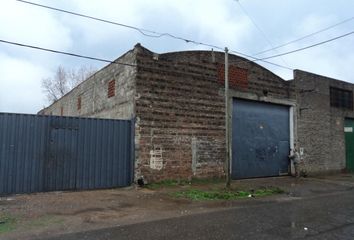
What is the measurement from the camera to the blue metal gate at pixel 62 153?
36.9 ft

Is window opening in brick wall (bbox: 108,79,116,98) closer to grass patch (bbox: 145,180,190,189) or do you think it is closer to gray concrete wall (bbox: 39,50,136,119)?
gray concrete wall (bbox: 39,50,136,119)

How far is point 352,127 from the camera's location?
75.4ft

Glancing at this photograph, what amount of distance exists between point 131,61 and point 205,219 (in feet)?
24.7

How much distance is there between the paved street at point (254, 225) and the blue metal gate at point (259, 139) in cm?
636

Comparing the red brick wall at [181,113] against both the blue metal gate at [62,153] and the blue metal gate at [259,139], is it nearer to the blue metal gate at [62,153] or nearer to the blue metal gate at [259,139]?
the blue metal gate at [62,153]

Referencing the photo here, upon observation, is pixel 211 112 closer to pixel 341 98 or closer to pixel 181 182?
pixel 181 182

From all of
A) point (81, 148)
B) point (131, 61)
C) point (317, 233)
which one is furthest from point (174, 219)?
point (131, 61)

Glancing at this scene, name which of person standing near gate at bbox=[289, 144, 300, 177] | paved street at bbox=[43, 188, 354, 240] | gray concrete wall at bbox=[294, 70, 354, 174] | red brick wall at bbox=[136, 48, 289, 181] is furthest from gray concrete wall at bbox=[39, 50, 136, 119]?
gray concrete wall at bbox=[294, 70, 354, 174]

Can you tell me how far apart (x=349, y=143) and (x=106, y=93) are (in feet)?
49.8

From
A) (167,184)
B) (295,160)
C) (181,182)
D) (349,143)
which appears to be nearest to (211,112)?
(181,182)

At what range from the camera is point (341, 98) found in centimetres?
2222

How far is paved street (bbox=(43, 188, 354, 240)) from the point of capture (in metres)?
6.80

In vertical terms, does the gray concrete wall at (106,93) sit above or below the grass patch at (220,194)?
above

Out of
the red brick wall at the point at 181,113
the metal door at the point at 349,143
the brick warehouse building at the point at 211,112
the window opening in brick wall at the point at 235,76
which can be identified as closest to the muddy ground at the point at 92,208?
the red brick wall at the point at 181,113
